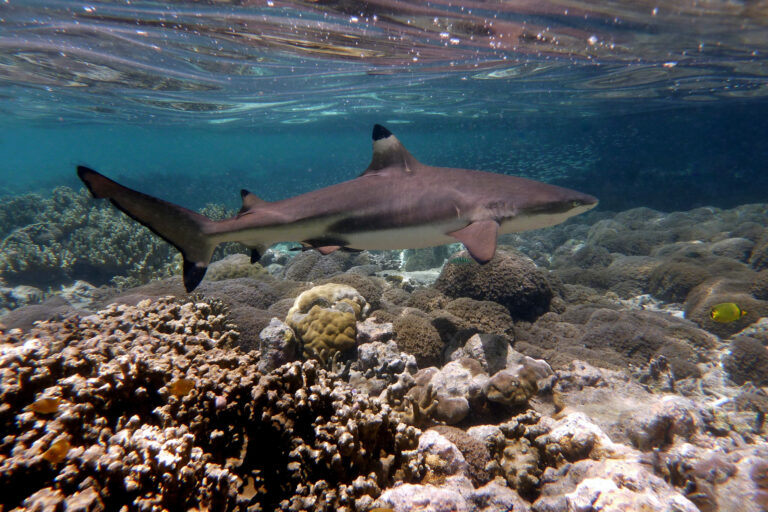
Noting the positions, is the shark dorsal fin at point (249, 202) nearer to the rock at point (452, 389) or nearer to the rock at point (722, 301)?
the rock at point (452, 389)

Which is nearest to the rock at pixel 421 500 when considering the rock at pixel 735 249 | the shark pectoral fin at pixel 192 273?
the shark pectoral fin at pixel 192 273

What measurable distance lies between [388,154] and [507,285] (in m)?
3.99

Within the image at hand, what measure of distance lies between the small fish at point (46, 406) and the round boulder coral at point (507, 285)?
6375mm

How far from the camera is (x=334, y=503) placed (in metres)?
2.28

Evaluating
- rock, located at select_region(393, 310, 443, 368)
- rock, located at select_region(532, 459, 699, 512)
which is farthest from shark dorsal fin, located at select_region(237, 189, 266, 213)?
rock, located at select_region(532, 459, 699, 512)

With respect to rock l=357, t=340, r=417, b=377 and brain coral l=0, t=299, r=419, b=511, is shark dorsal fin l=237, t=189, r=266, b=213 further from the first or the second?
rock l=357, t=340, r=417, b=377

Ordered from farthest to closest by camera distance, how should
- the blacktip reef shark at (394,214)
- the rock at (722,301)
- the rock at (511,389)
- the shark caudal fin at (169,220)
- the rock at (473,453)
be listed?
1. the rock at (722,301)
2. the blacktip reef shark at (394,214)
3. the rock at (511,389)
4. the shark caudal fin at (169,220)
5. the rock at (473,453)

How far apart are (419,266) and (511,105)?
23.2 metres

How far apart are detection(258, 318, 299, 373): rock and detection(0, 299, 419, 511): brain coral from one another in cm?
132

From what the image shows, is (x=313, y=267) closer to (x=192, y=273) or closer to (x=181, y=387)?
(x=192, y=273)

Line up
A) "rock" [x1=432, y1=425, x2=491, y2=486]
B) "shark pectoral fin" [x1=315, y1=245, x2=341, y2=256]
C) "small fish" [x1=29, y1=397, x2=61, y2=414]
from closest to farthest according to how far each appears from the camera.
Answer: "small fish" [x1=29, y1=397, x2=61, y2=414], "rock" [x1=432, y1=425, x2=491, y2=486], "shark pectoral fin" [x1=315, y1=245, x2=341, y2=256]

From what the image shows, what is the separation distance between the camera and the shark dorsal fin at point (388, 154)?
4746 millimetres

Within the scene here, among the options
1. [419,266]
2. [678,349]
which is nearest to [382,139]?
[678,349]

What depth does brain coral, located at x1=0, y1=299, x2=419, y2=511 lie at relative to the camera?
2.02 metres
